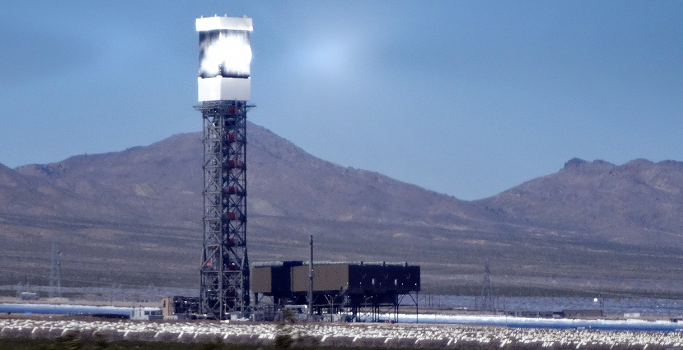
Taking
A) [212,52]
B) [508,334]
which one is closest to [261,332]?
[508,334]

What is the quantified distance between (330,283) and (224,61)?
24104 mm

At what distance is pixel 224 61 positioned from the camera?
10750 centimetres

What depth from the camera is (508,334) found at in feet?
298

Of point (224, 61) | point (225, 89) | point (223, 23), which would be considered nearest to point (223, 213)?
point (225, 89)

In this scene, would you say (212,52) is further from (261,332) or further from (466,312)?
(466,312)

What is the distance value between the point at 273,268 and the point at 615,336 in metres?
35.1

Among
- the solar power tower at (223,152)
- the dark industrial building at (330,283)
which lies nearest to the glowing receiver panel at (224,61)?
the solar power tower at (223,152)

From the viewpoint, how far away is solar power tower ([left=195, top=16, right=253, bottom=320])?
106750mm

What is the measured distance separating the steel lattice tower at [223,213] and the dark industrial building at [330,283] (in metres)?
2.45

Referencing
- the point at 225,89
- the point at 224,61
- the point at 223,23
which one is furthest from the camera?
the point at 223,23

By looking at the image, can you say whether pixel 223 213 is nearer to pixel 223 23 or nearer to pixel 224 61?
pixel 224 61

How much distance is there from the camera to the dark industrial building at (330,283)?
350ft

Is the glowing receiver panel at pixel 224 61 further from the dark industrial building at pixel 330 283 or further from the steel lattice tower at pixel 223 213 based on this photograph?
the dark industrial building at pixel 330 283

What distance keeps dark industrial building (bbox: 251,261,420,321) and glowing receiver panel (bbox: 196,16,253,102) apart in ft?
57.9
